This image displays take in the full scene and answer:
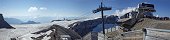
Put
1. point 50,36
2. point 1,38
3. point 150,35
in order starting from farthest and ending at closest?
point 1,38 < point 150,35 < point 50,36

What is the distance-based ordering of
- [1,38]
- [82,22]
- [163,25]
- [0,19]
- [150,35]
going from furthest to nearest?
[82,22]
[0,19]
[163,25]
[1,38]
[150,35]

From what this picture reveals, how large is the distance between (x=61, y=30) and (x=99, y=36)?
19.9 feet

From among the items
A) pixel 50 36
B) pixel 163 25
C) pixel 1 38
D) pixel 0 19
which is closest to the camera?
pixel 50 36

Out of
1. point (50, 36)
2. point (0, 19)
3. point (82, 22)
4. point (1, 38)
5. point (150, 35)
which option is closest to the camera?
point (50, 36)

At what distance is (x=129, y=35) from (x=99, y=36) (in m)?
5.61

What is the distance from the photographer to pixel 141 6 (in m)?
38.0

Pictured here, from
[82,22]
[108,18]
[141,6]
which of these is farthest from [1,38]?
[108,18]

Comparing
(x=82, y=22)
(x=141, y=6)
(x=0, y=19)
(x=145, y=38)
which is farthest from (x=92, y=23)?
(x=145, y=38)

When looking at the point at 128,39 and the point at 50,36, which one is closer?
the point at 50,36

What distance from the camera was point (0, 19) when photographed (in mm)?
38000

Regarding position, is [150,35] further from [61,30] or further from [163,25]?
[61,30]

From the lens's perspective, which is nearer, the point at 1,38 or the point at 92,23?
the point at 1,38

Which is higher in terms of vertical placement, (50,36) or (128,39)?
(50,36)

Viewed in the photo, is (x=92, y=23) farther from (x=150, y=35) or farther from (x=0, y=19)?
(x=150, y=35)
